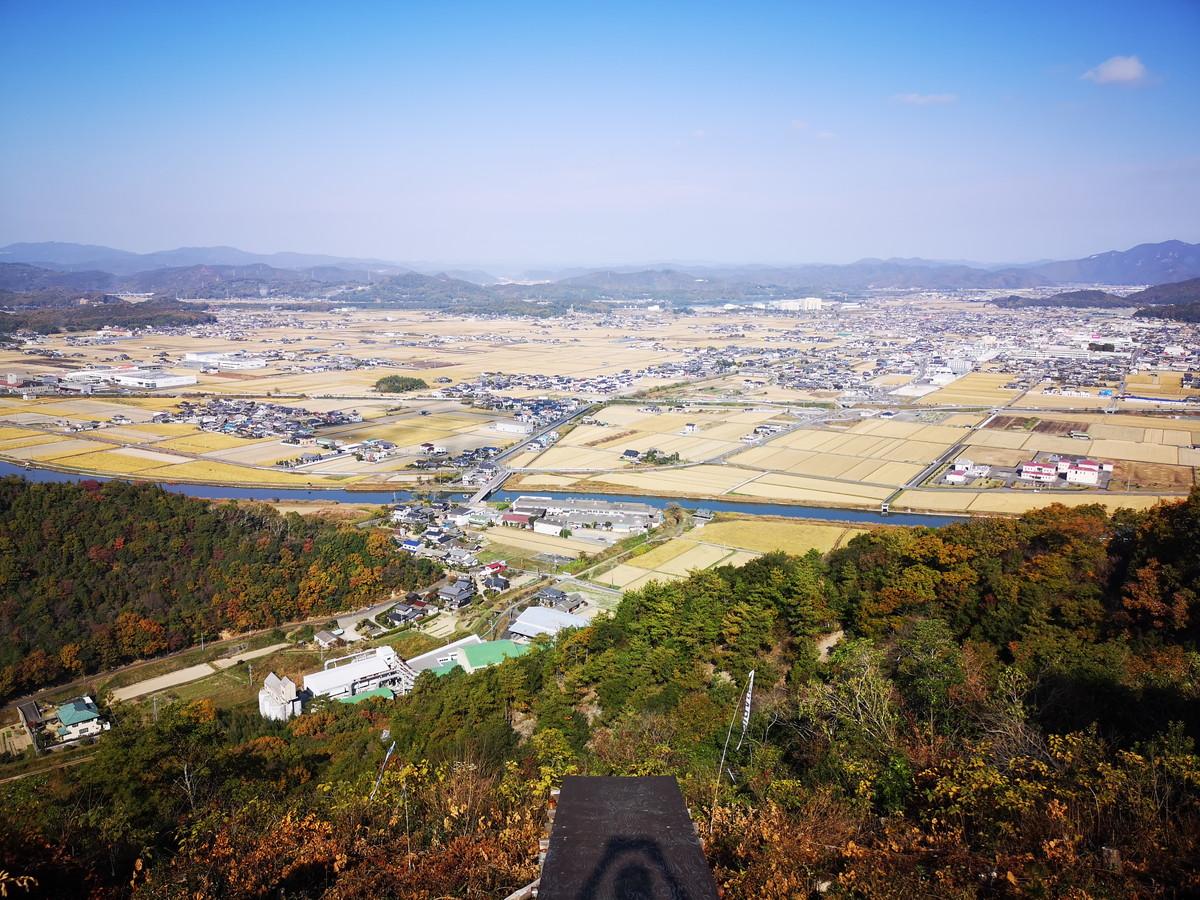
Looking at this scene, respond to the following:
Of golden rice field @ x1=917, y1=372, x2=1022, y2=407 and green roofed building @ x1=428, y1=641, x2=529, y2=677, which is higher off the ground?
golden rice field @ x1=917, y1=372, x2=1022, y2=407

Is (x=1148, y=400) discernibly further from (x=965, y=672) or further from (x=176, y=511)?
(x=176, y=511)

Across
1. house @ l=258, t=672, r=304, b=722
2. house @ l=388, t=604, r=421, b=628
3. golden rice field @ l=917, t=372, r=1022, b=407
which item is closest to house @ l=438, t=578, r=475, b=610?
house @ l=388, t=604, r=421, b=628

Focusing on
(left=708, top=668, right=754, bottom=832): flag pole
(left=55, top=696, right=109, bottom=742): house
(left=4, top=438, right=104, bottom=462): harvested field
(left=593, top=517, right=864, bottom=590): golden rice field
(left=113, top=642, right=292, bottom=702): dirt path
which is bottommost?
(left=113, top=642, right=292, bottom=702): dirt path

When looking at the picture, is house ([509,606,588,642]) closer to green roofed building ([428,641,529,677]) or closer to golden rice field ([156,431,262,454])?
green roofed building ([428,641,529,677])

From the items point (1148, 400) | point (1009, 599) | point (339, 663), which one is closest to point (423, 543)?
point (339, 663)

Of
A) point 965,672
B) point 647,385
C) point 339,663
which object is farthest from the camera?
point 647,385

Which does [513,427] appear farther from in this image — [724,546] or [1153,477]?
[1153,477]
